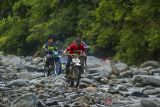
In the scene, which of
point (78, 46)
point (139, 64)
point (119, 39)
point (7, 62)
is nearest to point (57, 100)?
point (78, 46)

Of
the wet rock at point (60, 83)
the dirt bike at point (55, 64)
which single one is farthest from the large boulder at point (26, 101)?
the dirt bike at point (55, 64)

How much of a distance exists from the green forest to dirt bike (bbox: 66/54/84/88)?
9.69 m

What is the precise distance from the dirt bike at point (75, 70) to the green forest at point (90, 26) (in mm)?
9693

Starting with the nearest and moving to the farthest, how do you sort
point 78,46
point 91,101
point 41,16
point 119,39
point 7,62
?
point 91,101
point 78,46
point 119,39
point 7,62
point 41,16

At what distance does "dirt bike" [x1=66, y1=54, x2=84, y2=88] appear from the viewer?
16.1 meters

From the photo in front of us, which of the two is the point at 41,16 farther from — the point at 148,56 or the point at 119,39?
the point at 148,56

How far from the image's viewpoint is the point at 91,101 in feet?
40.3

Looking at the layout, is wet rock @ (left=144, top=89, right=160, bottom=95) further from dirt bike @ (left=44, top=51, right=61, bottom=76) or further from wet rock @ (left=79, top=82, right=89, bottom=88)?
dirt bike @ (left=44, top=51, right=61, bottom=76)

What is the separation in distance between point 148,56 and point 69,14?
1196cm

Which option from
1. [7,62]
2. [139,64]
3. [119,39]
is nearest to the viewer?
[139,64]

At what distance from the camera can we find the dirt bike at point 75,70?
53.0 feet

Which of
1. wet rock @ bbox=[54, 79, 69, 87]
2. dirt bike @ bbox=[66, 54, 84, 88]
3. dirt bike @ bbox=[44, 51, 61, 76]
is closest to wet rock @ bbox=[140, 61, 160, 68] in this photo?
dirt bike @ bbox=[44, 51, 61, 76]

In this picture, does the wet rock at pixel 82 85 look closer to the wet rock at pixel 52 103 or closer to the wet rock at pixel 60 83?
the wet rock at pixel 60 83

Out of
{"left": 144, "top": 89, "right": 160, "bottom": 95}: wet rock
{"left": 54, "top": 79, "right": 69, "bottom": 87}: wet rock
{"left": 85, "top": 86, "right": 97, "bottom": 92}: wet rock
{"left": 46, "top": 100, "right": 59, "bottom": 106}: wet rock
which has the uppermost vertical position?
{"left": 46, "top": 100, "right": 59, "bottom": 106}: wet rock
